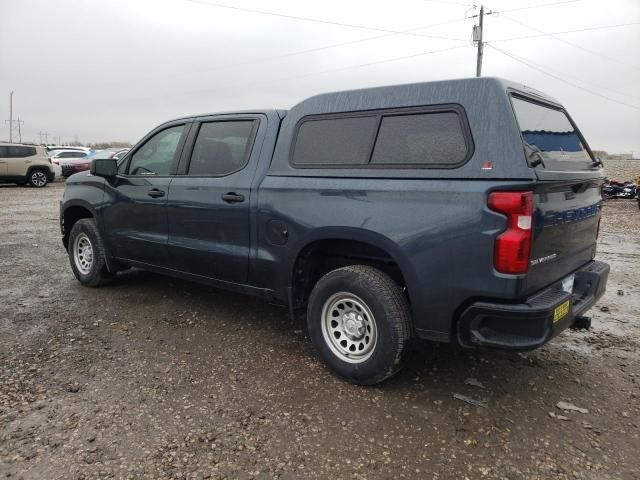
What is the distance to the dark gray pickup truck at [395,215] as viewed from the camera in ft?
8.61

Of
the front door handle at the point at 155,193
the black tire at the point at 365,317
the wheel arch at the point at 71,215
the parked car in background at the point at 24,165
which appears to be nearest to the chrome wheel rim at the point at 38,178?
the parked car in background at the point at 24,165

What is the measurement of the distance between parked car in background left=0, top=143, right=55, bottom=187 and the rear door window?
60.9 ft

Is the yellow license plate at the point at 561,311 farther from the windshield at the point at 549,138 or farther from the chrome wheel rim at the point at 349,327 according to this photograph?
the chrome wheel rim at the point at 349,327

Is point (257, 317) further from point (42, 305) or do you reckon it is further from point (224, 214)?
point (42, 305)

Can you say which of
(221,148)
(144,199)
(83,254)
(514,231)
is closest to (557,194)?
(514,231)

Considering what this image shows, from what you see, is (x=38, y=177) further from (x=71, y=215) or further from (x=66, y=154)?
(x=71, y=215)

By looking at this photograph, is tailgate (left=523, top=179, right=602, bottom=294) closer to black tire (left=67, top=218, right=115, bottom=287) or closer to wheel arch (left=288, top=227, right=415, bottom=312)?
wheel arch (left=288, top=227, right=415, bottom=312)

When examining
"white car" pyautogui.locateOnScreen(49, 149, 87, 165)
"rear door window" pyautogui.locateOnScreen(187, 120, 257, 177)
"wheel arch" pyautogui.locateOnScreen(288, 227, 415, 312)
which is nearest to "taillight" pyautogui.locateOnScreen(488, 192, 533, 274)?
"wheel arch" pyautogui.locateOnScreen(288, 227, 415, 312)

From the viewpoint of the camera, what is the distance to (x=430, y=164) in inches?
112

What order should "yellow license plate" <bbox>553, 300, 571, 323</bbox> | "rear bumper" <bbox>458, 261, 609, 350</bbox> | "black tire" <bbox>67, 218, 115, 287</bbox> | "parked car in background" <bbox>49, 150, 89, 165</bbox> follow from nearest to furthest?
1. "rear bumper" <bbox>458, 261, 609, 350</bbox>
2. "yellow license plate" <bbox>553, 300, 571, 323</bbox>
3. "black tire" <bbox>67, 218, 115, 287</bbox>
4. "parked car in background" <bbox>49, 150, 89, 165</bbox>

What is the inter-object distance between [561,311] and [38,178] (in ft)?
71.8

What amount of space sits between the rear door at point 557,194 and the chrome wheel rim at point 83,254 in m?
4.57

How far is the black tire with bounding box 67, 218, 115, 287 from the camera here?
5.19m

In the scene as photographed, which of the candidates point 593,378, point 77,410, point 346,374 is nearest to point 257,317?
point 346,374
